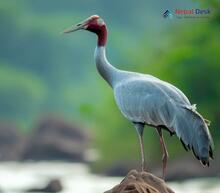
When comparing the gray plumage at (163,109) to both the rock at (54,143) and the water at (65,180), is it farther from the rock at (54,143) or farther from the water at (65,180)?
the rock at (54,143)

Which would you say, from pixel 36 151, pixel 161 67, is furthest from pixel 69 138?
pixel 161 67

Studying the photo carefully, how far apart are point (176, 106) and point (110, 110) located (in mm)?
18221

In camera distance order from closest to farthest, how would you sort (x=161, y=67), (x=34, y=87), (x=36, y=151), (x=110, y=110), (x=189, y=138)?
(x=189, y=138), (x=161, y=67), (x=110, y=110), (x=36, y=151), (x=34, y=87)

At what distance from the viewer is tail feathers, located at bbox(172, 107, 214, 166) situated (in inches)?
357

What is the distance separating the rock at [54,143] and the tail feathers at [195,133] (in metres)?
21.4

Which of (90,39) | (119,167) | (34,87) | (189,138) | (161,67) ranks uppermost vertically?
(90,39)

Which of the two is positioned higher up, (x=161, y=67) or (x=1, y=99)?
(x=1, y=99)

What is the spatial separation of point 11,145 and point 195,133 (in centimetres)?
2398

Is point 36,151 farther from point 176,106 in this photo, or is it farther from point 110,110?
point 176,106

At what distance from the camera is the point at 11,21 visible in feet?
138

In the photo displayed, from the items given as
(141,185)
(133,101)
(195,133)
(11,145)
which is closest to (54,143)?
(11,145)

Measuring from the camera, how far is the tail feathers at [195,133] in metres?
9.08

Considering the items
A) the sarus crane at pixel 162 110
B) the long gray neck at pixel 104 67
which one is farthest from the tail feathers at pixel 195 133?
the long gray neck at pixel 104 67

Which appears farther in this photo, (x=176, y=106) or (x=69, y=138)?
(x=69, y=138)
